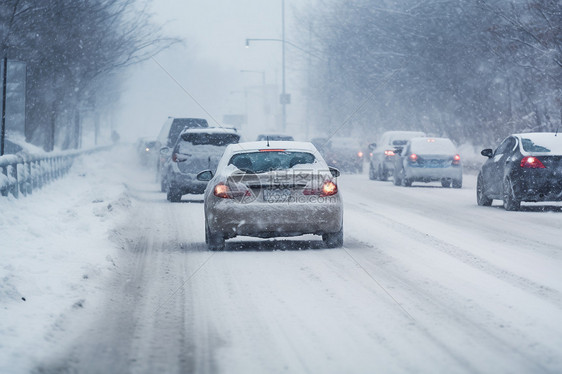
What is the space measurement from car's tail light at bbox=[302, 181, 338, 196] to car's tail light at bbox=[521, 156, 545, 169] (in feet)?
26.0

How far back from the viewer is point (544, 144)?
21.1 meters

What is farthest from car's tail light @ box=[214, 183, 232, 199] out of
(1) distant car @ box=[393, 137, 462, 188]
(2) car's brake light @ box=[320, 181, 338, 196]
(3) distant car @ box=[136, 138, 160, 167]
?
(3) distant car @ box=[136, 138, 160, 167]

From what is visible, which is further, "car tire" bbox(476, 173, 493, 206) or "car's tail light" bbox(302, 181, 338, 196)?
"car tire" bbox(476, 173, 493, 206)

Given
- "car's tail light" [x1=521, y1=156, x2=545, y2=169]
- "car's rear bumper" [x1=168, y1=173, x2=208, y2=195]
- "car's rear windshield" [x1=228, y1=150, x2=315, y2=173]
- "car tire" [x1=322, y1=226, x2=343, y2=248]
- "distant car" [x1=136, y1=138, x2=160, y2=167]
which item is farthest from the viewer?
"distant car" [x1=136, y1=138, x2=160, y2=167]

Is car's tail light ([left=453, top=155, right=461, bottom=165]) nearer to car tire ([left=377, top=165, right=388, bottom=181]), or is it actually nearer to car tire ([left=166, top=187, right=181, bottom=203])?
car tire ([left=377, top=165, right=388, bottom=181])

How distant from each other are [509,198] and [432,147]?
10.3 m

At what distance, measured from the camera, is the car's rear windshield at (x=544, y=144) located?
20.9 metres

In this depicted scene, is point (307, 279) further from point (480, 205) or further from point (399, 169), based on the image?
point (399, 169)

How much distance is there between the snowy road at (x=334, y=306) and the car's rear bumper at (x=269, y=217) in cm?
31

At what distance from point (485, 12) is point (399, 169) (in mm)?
16810

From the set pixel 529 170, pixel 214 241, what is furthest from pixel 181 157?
pixel 214 241

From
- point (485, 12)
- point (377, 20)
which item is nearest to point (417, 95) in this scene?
point (377, 20)

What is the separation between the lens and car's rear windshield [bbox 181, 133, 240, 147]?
24250 millimetres

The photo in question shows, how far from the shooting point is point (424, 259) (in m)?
12.6
